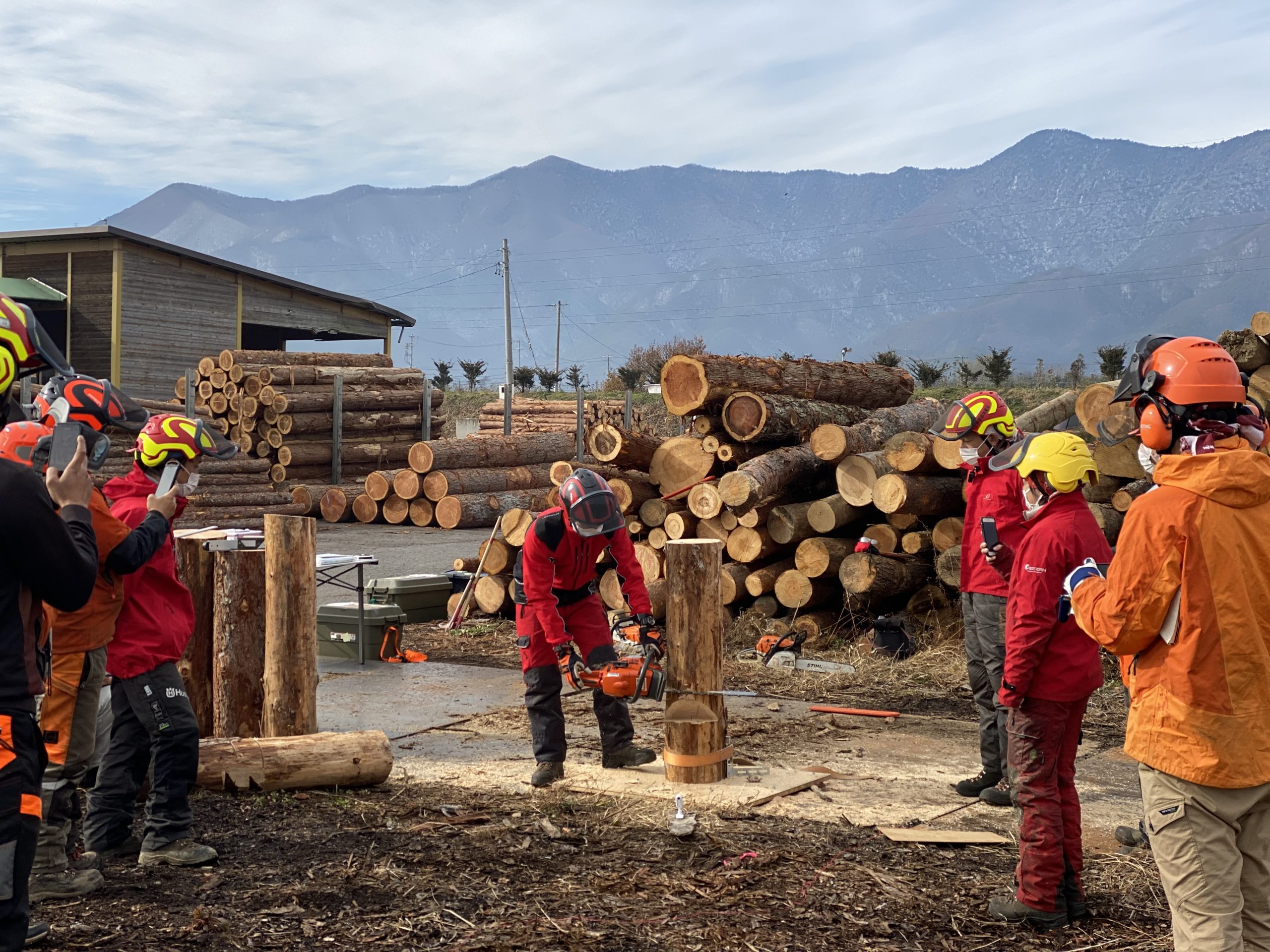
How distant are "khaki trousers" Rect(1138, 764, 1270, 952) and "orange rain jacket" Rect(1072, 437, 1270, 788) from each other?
76mm

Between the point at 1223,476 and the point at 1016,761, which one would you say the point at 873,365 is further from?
the point at 1223,476

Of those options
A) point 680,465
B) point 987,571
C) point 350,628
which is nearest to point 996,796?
point 987,571

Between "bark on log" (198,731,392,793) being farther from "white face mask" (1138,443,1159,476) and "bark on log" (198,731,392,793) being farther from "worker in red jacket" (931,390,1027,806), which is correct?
"white face mask" (1138,443,1159,476)

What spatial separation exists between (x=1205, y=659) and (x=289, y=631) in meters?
5.10

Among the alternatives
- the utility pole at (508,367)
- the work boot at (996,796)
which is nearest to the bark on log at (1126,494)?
the work boot at (996,796)

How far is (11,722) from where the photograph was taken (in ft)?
9.37

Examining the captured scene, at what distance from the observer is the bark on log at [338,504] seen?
21.3 metres

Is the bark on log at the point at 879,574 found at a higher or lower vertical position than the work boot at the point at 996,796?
higher

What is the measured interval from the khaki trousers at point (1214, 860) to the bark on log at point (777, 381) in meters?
7.66

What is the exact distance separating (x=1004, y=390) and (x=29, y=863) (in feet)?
113

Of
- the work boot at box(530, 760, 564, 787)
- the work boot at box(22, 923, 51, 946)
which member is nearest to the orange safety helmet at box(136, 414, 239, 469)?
the work boot at box(22, 923, 51, 946)

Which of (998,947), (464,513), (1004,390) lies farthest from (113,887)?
(1004,390)

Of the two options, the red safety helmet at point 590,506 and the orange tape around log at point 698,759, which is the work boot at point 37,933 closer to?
the red safety helmet at point 590,506

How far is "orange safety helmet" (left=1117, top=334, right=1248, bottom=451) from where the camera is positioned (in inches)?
129
